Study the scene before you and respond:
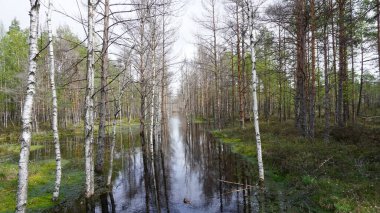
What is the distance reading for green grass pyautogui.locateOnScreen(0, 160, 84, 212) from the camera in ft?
30.3

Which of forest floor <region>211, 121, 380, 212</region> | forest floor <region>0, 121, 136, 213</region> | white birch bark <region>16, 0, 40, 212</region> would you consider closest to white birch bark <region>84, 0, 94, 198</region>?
forest floor <region>0, 121, 136, 213</region>

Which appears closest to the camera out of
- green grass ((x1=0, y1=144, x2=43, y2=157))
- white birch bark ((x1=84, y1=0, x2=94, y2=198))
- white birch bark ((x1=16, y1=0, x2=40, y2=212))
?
white birch bark ((x1=16, y1=0, x2=40, y2=212))

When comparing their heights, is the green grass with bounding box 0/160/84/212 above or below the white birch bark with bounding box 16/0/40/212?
below

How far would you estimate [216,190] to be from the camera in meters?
10.8

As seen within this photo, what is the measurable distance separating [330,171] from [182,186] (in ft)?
19.4

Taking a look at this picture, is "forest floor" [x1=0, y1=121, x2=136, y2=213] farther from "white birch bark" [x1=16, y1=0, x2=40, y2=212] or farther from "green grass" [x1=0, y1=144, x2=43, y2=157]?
"green grass" [x1=0, y1=144, x2=43, y2=157]

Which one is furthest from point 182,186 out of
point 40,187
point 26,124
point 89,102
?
point 26,124

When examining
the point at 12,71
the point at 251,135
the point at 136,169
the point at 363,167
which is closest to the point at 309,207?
the point at 363,167

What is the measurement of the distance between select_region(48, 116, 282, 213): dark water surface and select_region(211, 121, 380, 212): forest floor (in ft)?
3.18

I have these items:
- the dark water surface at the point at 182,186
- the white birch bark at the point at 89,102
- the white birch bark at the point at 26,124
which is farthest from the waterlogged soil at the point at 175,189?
the white birch bark at the point at 26,124

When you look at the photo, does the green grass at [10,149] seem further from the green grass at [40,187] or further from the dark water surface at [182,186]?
the dark water surface at [182,186]

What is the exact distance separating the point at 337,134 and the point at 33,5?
670 inches

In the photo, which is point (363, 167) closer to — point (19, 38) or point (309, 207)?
point (309, 207)

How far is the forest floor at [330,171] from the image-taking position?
758 cm
